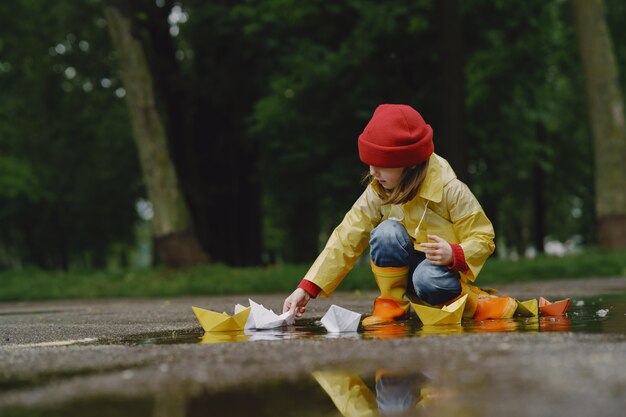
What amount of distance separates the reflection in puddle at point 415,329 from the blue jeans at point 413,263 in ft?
0.56

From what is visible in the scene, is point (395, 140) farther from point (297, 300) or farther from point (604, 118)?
point (604, 118)

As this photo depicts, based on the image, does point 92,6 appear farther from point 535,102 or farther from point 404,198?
point 404,198

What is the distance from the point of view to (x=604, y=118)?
14.8 m

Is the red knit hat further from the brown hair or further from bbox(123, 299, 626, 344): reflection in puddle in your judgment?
bbox(123, 299, 626, 344): reflection in puddle

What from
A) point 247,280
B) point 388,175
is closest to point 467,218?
point 388,175

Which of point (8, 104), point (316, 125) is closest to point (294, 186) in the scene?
point (316, 125)

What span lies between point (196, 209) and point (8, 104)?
7390mm

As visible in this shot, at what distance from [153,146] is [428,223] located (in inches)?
409

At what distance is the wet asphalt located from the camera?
2.35m

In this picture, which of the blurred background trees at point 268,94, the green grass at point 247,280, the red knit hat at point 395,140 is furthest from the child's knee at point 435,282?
the blurred background trees at point 268,94

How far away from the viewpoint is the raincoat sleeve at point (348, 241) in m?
4.87

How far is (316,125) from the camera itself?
55.0 feet

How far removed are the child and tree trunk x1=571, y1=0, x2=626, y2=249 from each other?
10212 mm

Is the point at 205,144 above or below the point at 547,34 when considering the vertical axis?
below
